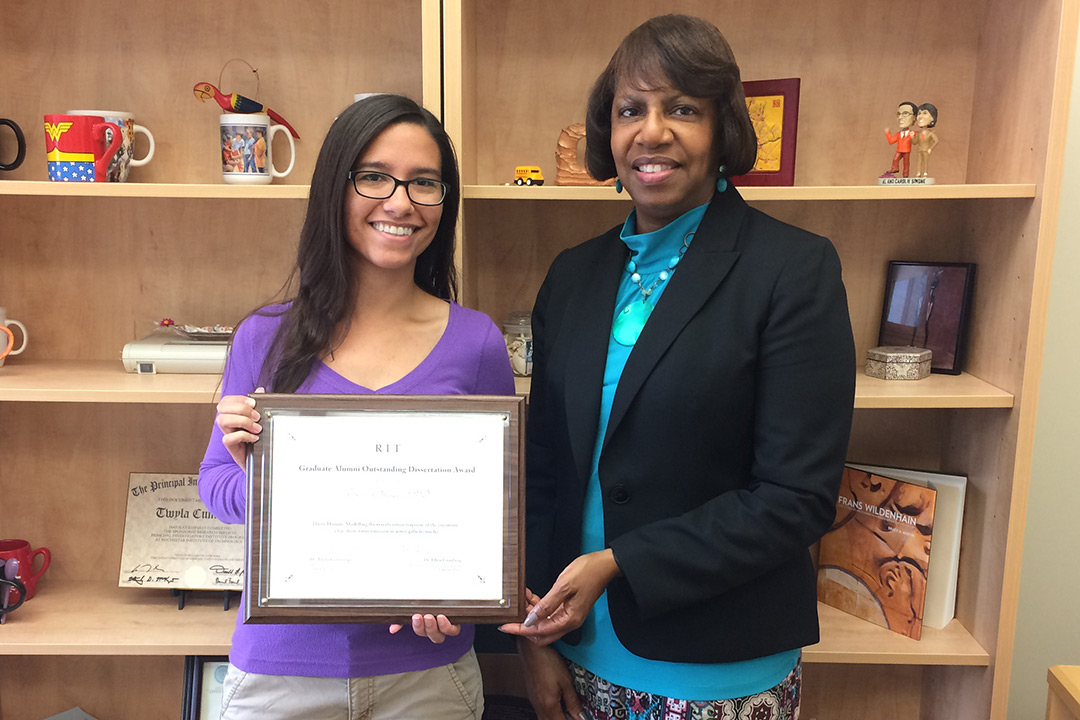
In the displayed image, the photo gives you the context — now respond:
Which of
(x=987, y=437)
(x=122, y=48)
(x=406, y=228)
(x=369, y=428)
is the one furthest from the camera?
(x=122, y=48)

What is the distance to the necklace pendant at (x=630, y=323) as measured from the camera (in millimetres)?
1226

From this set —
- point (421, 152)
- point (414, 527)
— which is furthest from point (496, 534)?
point (421, 152)

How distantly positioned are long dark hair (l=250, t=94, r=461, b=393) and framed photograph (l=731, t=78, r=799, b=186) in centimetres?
68

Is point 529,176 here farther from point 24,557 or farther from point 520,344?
point 24,557

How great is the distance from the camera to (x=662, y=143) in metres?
1.15

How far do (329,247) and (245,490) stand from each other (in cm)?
36

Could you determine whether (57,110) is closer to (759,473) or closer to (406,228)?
(406,228)

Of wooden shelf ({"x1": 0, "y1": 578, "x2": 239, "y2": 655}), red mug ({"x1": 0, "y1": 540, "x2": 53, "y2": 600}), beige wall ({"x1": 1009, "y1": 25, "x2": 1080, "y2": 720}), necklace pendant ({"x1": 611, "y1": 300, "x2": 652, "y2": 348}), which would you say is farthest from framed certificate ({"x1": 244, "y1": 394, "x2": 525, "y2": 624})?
beige wall ({"x1": 1009, "y1": 25, "x2": 1080, "y2": 720})

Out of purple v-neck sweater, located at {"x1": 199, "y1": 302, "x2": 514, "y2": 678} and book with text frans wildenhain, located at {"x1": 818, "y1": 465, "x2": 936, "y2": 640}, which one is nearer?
purple v-neck sweater, located at {"x1": 199, "y1": 302, "x2": 514, "y2": 678}

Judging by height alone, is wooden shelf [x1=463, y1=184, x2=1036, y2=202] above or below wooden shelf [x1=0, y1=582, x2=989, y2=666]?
above

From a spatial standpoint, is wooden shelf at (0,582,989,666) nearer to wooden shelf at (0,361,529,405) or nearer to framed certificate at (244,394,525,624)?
wooden shelf at (0,361,529,405)

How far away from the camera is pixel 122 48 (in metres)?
1.80

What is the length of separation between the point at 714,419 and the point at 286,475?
569 mm

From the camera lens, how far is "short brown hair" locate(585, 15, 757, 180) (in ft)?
3.71
